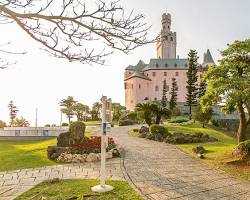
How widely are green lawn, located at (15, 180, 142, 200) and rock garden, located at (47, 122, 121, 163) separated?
448 cm

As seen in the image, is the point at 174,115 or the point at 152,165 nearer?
the point at 152,165

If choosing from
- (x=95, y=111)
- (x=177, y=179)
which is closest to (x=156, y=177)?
(x=177, y=179)

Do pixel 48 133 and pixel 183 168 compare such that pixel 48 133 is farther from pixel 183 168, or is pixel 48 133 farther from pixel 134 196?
pixel 134 196

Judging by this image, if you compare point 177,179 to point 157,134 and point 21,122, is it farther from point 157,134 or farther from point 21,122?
point 21,122

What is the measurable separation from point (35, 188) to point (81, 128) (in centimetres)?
846

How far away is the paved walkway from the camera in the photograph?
10.9m

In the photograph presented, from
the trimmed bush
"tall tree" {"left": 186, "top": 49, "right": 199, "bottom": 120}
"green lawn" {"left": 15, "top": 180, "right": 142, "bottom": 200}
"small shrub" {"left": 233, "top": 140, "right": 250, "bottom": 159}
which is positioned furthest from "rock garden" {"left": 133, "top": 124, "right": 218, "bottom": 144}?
"tall tree" {"left": 186, "top": 49, "right": 199, "bottom": 120}

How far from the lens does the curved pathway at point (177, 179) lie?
10.8 metres

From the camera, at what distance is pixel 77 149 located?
56.7 feet

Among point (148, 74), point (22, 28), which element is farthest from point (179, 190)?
point (148, 74)

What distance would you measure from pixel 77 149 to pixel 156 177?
18.3 ft

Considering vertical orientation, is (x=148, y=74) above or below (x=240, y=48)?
above

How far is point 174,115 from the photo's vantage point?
6303 centimetres

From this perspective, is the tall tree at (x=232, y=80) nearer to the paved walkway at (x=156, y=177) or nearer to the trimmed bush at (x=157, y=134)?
the paved walkway at (x=156, y=177)
